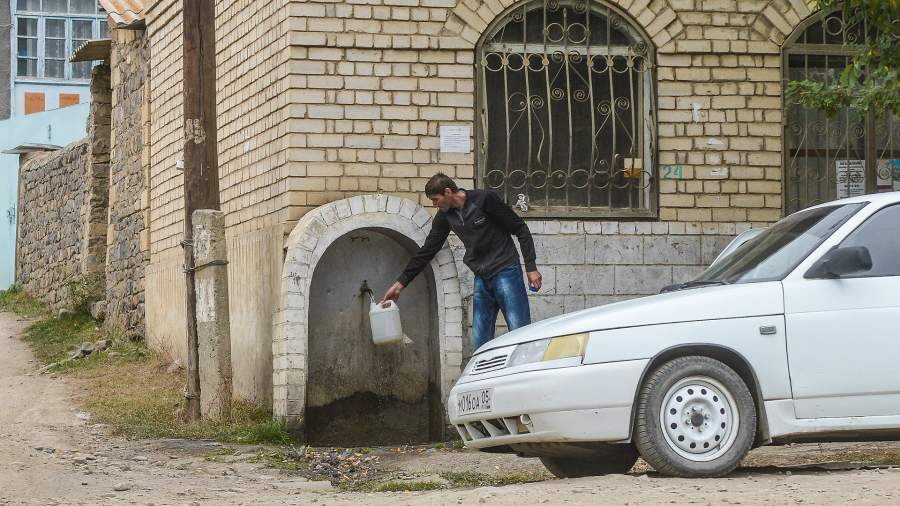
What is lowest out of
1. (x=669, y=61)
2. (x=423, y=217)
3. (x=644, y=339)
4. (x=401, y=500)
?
(x=401, y=500)

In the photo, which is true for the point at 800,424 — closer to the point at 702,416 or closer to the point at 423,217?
the point at 702,416

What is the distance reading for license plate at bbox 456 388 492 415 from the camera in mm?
7664

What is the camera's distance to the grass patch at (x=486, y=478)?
8.56 meters

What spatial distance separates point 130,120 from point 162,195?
1851mm

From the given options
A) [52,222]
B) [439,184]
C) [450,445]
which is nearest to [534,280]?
[439,184]

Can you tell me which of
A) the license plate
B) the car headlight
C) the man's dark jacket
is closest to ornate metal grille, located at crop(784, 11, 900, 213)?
the man's dark jacket

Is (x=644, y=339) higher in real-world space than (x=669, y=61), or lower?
lower

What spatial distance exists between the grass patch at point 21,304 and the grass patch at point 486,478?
13.5 m

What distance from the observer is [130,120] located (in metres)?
17.2

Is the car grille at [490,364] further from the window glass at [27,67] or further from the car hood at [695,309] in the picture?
the window glass at [27,67]

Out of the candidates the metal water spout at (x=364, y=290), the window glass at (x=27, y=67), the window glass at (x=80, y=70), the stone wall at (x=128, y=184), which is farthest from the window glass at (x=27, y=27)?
the metal water spout at (x=364, y=290)

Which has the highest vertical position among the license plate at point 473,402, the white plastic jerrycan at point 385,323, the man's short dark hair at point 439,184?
the man's short dark hair at point 439,184

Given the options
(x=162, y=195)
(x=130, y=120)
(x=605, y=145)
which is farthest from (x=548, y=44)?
(x=130, y=120)

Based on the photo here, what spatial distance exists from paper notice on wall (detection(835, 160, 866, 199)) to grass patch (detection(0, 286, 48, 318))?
40.7 ft
